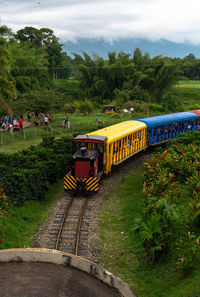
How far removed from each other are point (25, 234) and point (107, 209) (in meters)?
4.62

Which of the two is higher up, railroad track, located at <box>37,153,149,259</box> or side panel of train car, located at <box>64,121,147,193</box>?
side panel of train car, located at <box>64,121,147,193</box>

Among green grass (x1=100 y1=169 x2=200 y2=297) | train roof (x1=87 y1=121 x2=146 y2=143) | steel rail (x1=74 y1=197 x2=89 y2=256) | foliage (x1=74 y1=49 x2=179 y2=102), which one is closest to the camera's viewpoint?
green grass (x1=100 y1=169 x2=200 y2=297)

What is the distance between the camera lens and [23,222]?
14656 millimetres

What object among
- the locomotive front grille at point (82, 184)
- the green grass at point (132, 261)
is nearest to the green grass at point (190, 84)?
the green grass at point (132, 261)

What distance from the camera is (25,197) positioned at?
16.1m

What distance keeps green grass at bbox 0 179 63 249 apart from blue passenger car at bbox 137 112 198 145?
12079 millimetres

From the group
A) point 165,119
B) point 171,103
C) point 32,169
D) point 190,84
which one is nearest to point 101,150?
point 32,169

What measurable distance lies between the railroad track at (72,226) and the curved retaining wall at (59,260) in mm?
5399

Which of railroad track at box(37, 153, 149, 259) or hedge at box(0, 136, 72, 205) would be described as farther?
hedge at box(0, 136, 72, 205)

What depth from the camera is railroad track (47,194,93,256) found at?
42.1ft

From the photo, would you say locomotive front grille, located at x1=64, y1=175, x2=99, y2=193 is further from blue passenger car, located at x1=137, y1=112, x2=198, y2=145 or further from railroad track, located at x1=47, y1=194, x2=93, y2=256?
blue passenger car, located at x1=137, y1=112, x2=198, y2=145

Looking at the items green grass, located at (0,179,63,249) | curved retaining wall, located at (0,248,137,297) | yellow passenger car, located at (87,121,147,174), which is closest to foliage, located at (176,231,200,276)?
curved retaining wall, located at (0,248,137,297)

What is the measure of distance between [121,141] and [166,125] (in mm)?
9037

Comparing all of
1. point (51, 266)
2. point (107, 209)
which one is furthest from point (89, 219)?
point (51, 266)
